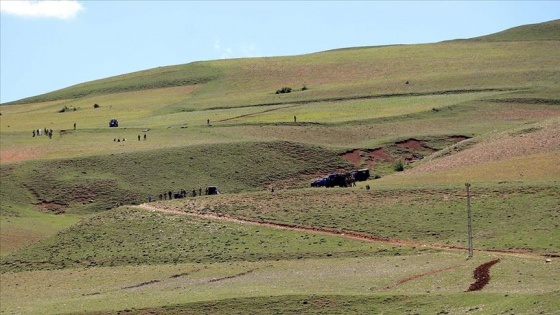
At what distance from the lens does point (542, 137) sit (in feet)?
283

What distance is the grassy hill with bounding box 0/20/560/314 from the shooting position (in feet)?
170

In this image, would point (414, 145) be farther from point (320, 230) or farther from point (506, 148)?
point (320, 230)

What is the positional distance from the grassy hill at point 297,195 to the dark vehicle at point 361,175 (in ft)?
4.70

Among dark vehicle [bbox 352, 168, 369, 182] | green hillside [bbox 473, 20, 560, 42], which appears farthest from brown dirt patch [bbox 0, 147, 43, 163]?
green hillside [bbox 473, 20, 560, 42]

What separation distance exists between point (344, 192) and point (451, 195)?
290 inches

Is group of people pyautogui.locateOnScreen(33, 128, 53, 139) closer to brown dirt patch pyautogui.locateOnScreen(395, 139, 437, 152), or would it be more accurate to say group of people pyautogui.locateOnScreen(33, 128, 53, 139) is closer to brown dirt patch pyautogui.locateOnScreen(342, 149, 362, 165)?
brown dirt patch pyautogui.locateOnScreen(342, 149, 362, 165)

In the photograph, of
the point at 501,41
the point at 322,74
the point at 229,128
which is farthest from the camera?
the point at 501,41

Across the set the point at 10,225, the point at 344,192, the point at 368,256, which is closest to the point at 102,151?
the point at 10,225

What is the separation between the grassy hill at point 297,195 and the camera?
170 ft

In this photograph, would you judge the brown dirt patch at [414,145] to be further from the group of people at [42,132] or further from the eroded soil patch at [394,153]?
the group of people at [42,132]

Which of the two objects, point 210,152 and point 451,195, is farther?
point 210,152

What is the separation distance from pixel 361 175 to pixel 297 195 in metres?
10.4

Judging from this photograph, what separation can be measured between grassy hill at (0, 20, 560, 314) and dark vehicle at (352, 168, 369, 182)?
1.43 meters

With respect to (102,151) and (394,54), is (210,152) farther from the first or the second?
(394,54)
